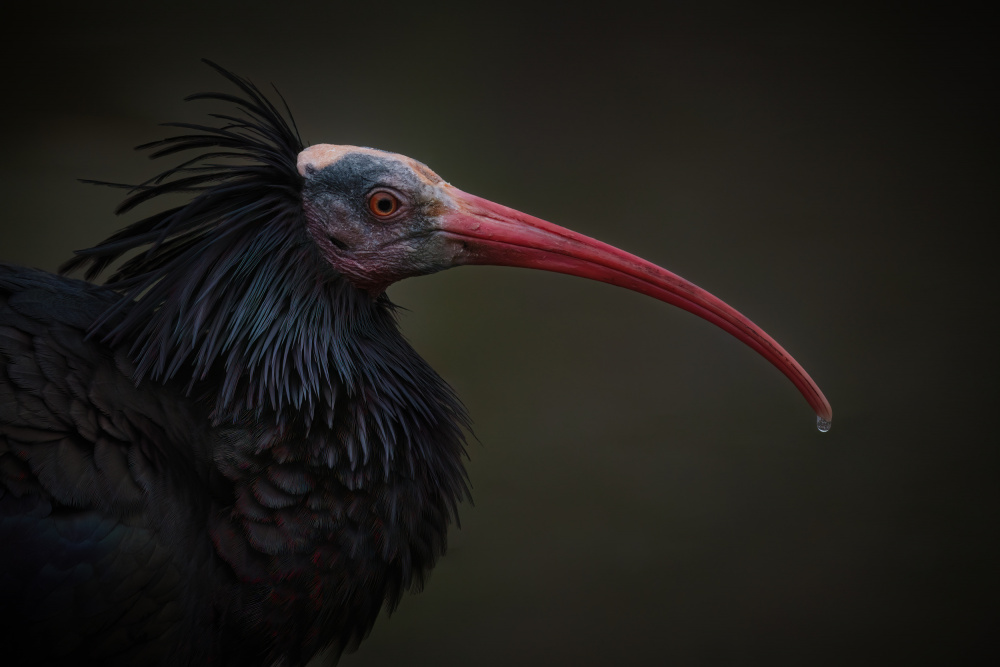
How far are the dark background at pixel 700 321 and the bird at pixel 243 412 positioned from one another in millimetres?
1152

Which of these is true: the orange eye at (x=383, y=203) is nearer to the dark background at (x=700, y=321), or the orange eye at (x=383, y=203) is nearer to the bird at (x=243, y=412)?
the bird at (x=243, y=412)

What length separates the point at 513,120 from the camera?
235 centimetres

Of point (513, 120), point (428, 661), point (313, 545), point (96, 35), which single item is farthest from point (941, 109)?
point (96, 35)

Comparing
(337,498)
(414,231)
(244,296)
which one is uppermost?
(414,231)

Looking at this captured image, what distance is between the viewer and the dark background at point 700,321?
2268 mm

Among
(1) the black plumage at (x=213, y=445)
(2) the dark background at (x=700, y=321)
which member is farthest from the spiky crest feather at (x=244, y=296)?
(2) the dark background at (x=700, y=321)

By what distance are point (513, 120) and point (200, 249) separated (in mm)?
1418

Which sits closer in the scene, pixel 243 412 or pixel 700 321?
pixel 243 412

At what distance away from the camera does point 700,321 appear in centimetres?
243

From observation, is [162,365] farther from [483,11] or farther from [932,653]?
[932,653]

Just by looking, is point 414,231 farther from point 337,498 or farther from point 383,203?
point 337,498

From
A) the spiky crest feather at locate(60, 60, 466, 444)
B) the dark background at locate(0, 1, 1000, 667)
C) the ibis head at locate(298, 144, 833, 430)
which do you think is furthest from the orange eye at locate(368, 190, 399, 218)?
the dark background at locate(0, 1, 1000, 667)

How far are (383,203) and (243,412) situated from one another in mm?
408

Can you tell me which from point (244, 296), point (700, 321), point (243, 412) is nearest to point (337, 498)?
point (243, 412)
